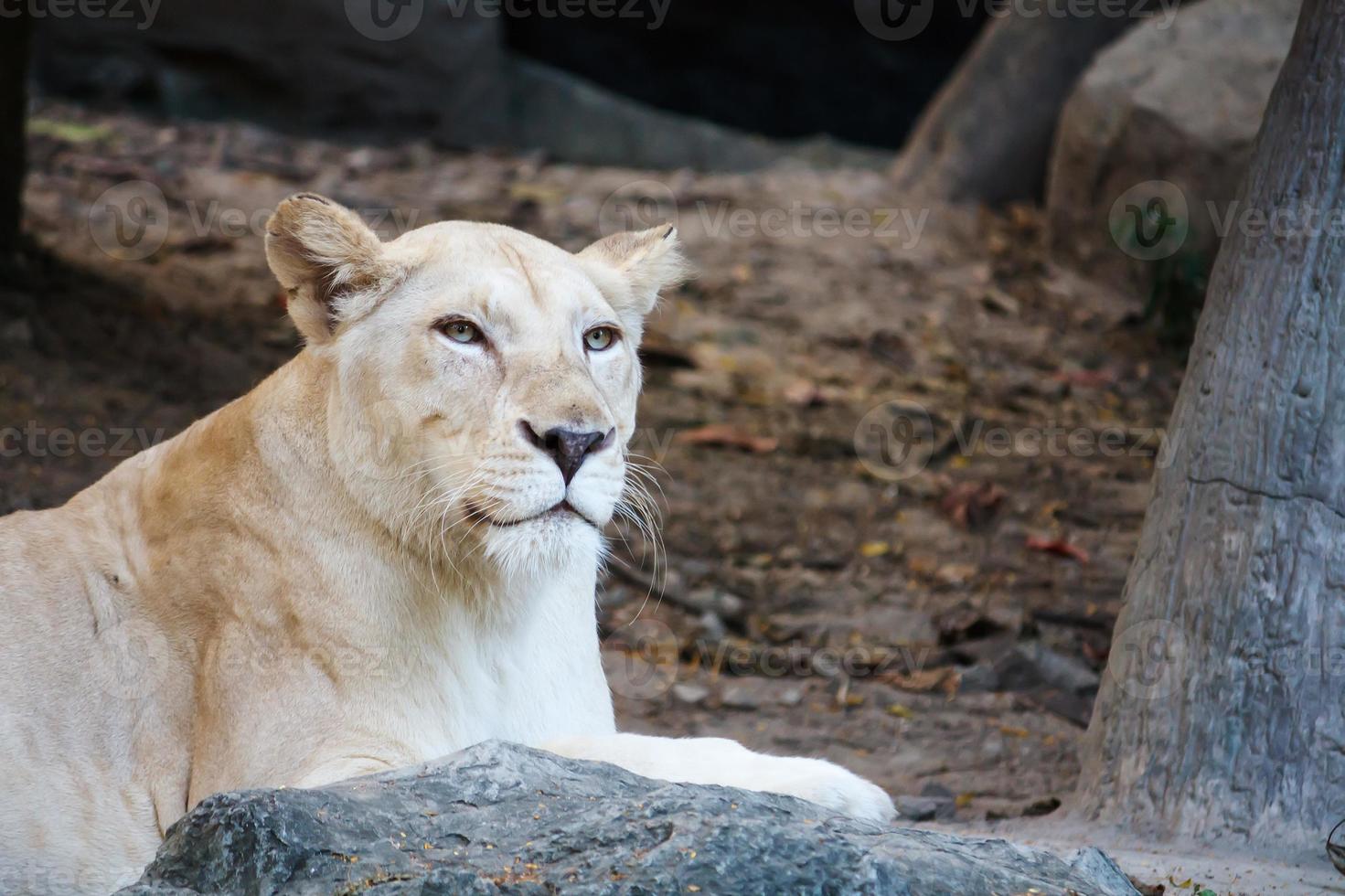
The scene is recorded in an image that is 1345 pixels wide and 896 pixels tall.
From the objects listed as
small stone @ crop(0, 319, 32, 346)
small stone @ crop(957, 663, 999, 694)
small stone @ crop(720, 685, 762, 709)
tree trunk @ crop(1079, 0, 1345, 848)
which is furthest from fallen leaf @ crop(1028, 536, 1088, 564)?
small stone @ crop(0, 319, 32, 346)

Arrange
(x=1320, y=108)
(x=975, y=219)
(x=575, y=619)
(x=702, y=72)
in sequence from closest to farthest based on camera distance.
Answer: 1. (x=575, y=619)
2. (x=1320, y=108)
3. (x=975, y=219)
4. (x=702, y=72)

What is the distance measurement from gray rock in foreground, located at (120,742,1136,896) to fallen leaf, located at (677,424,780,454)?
19.4 ft

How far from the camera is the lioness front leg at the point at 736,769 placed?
3.12m

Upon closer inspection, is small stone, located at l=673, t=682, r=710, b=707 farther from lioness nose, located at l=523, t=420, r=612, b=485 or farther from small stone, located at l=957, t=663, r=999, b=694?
lioness nose, located at l=523, t=420, r=612, b=485

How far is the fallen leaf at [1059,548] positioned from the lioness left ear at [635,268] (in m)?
3.76

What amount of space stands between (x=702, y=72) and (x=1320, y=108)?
1330 cm

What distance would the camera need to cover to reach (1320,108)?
14.6 ft

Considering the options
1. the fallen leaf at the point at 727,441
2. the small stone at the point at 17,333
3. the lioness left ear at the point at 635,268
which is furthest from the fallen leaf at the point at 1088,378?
the small stone at the point at 17,333

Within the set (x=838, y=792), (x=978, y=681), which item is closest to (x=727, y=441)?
(x=978, y=681)

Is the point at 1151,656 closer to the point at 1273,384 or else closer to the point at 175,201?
the point at 1273,384

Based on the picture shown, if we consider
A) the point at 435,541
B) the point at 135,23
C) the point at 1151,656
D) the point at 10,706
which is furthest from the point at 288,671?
the point at 135,23

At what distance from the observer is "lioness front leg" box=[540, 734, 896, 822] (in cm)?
312

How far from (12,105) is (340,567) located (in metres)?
5.59

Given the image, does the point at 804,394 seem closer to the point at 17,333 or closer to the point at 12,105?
the point at 17,333
